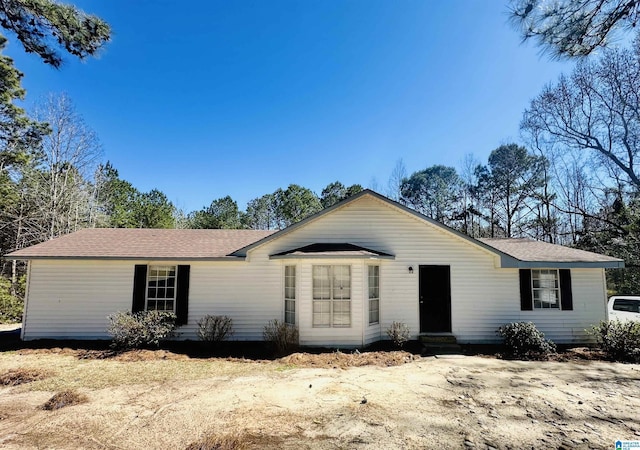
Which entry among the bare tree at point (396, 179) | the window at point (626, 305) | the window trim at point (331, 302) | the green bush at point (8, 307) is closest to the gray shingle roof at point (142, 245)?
the window trim at point (331, 302)

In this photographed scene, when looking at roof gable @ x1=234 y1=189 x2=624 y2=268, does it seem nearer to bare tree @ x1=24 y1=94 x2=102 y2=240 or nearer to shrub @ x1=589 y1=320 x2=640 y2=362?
shrub @ x1=589 y1=320 x2=640 y2=362

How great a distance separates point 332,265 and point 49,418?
6.40 m

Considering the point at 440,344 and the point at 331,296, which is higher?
the point at 331,296

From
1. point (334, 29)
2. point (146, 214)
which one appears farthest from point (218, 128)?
point (146, 214)

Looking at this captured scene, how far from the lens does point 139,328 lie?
837 centimetres

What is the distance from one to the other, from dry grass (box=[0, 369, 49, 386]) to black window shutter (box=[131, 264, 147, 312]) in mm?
2658

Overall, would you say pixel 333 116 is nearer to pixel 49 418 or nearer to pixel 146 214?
pixel 49 418

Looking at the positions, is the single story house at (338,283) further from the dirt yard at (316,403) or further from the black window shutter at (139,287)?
the dirt yard at (316,403)

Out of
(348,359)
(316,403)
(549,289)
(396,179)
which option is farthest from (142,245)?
(396,179)

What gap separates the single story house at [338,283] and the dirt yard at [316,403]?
1.52 metres

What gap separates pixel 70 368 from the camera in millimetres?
6945

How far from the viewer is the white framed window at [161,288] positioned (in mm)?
9250

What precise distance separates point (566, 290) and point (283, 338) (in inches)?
352

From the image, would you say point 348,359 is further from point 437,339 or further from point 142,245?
point 142,245
